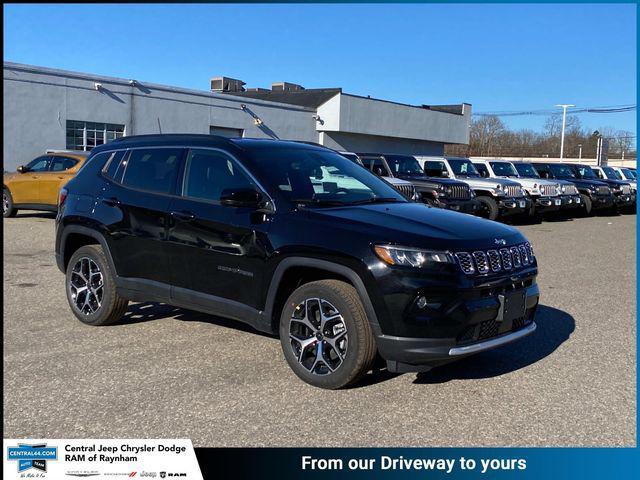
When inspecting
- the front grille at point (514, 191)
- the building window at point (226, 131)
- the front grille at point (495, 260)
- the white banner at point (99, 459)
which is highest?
the building window at point (226, 131)

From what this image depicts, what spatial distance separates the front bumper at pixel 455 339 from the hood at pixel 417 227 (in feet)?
1.24

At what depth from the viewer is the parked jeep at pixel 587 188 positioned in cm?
2331

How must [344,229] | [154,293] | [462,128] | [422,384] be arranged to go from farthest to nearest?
[462,128], [154,293], [422,384], [344,229]

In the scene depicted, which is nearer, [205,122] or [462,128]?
[205,122]

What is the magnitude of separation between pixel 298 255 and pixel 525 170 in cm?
1944

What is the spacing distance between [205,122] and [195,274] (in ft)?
80.6

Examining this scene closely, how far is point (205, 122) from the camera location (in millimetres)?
29141

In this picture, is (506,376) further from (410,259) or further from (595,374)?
(410,259)

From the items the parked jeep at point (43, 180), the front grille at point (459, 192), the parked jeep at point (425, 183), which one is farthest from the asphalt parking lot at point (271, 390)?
the front grille at point (459, 192)

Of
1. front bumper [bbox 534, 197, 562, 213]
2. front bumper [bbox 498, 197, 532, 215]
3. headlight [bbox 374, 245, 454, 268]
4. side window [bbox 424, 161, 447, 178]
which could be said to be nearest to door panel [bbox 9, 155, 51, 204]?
side window [bbox 424, 161, 447, 178]

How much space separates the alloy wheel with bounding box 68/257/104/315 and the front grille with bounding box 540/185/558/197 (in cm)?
1642

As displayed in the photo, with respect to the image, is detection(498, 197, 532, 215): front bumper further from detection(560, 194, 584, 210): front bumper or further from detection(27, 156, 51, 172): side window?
detection(27, 156, 51, 172): side window

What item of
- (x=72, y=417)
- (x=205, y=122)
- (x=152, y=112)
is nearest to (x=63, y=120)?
(x=152, y=112)

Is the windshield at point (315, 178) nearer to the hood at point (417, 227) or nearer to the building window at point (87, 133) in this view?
the hood at point (417, 227)
